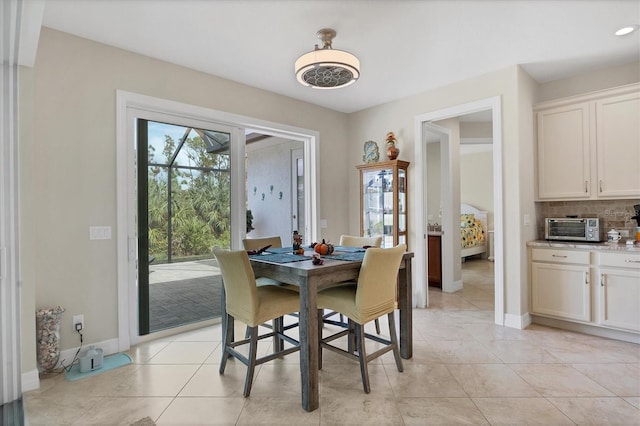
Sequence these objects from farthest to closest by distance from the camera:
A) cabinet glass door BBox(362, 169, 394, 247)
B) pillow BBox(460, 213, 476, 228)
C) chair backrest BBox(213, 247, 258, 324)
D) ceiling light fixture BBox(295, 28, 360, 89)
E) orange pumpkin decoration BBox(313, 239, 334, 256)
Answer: pillow BBox(460, 213, 476, 228) → cabinet glass door BBox(362, 169, 394, 247) → orange pumpkin decoration BBox(313, 239, 334, 256) → ceiling light fixture BBox(295, 28, 360, 89) → chair backrest BBox(213, 247, 258, 324)

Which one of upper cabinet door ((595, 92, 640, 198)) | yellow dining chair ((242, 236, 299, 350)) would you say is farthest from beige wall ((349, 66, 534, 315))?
yellow dining chair ((242, 236, 299, 350))

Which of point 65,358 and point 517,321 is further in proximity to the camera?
point 517,321

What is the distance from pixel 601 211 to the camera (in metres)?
3.53

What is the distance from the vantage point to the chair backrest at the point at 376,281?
2236 mm

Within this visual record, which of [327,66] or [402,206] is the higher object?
[327,66]

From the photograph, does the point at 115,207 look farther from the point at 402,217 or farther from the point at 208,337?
the point at 402,217

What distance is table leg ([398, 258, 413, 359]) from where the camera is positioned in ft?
8.94

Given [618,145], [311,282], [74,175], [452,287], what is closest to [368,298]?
[311,282]

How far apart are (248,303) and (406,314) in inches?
51.4

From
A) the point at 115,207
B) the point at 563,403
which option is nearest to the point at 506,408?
the point at 563,403

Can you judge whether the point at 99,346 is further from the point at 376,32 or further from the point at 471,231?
the point at 471,231

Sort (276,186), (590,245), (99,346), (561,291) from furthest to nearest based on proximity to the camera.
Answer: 1. (276,186)
2. (561,291)
3. (590,245)
4. (99,346)

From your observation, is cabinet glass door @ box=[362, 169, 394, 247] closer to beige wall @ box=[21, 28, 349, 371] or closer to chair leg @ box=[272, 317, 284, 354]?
chair leg @ box=[272, 317, 284, 354]

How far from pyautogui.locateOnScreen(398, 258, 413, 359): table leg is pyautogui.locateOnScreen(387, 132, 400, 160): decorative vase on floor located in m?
1.90
